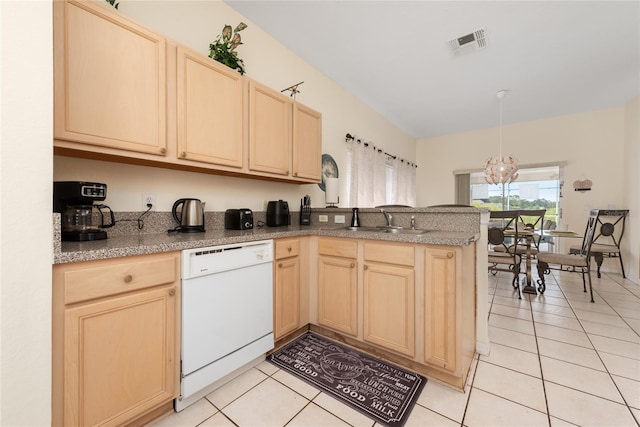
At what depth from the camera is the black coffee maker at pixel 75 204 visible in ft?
3.92

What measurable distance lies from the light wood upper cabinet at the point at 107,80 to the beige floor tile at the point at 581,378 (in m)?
2.74

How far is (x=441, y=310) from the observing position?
1.51 m

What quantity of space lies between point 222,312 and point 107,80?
53.2 inches

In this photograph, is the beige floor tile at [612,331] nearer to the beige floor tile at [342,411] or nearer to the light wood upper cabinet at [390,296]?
the light wood upper cabinet at [390,296]

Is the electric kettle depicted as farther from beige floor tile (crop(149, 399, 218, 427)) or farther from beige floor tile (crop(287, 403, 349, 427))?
beige floor tile (crop(287, 403, 349, 427))

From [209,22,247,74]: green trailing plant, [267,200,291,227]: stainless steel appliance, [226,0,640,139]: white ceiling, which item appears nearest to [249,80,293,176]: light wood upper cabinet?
[209,22,247,74]: green trailing plant

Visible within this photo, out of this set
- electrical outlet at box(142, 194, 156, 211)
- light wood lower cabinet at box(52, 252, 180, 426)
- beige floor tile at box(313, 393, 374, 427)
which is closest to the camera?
light wood lower cabinet at box(52, 252, 180, 426)

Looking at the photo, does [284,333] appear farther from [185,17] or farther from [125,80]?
[185,17]

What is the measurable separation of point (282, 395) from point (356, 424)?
0.44m

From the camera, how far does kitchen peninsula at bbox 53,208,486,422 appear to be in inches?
40.3

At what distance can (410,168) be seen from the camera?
5.65 metres

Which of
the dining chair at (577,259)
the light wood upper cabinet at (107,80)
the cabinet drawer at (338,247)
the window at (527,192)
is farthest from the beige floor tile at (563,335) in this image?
the window at (527,192)

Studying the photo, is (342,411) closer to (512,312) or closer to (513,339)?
(513,339)

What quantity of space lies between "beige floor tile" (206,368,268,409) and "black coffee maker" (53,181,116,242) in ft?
3.56
